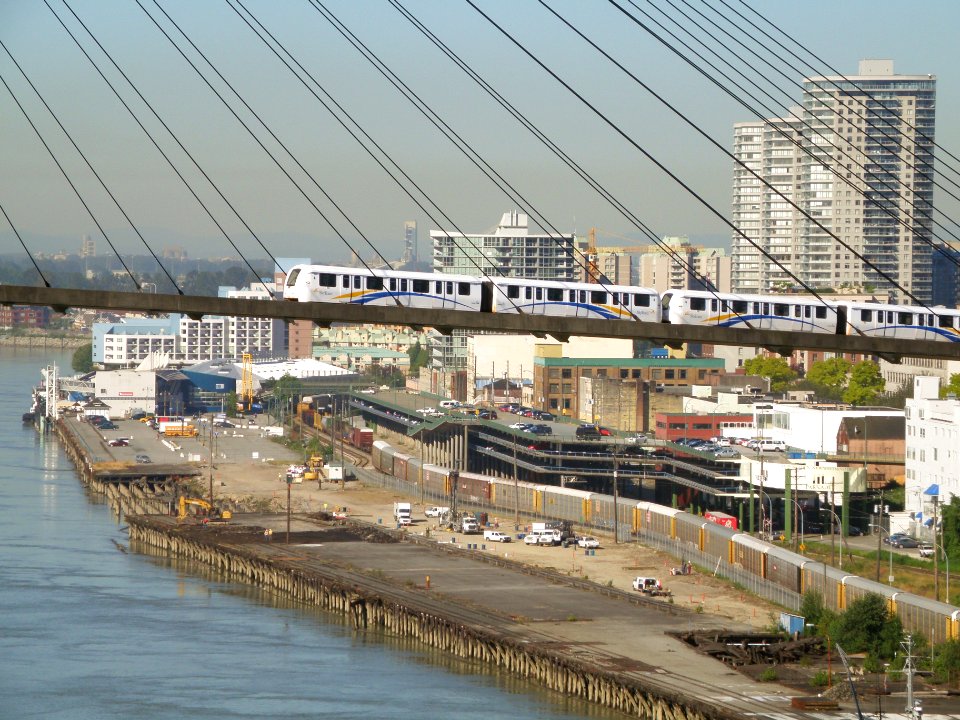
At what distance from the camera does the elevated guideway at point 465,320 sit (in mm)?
12336

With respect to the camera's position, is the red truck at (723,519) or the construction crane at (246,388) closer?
the red truck at (723,519)

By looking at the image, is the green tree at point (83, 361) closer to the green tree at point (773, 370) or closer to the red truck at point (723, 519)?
the green tree at point (773, 370)

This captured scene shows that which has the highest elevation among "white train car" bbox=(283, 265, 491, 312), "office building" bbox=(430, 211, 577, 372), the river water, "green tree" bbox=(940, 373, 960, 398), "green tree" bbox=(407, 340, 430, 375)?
"office building" bbox=(430, 211, 577, 372)

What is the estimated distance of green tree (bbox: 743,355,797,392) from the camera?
6000 cm

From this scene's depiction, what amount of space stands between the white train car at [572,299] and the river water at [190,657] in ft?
15.3

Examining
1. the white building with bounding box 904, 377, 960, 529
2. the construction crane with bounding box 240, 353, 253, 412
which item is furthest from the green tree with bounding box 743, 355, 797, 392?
the white building with bounding box 904, 377, 960, 529

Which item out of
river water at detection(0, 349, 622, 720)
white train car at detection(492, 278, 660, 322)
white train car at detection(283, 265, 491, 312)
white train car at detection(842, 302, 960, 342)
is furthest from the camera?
white train car at detection(842, 302, 960, 342)

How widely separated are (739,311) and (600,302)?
1.96m

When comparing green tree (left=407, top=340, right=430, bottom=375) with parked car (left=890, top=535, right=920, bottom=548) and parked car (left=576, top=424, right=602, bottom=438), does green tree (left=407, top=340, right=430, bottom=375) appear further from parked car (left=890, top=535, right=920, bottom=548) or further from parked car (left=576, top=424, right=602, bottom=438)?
parked car (left=890, top=535, right=920, bottom=548)

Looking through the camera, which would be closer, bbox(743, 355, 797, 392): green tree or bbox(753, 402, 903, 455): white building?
bbox(753, 402, 903, 455): white building

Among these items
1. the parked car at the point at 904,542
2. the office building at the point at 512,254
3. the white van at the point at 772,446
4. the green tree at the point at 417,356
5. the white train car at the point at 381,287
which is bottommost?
the parked car at the point at 904,542

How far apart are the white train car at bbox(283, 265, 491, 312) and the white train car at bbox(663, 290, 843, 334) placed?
154 inches

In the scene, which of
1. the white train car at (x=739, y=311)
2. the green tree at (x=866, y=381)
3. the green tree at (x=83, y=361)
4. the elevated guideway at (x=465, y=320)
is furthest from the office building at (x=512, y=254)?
the elevated guideway at (x=465, y=320)

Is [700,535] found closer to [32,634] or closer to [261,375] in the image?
[32,634]
